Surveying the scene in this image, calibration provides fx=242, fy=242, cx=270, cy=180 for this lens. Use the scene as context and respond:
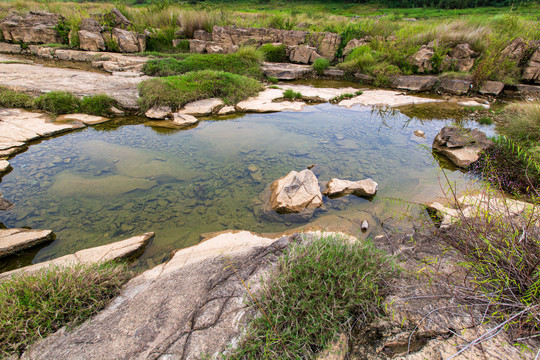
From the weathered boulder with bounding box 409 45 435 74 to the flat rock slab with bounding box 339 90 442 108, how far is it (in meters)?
2.78

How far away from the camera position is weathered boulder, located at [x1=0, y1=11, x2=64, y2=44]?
13336 mm

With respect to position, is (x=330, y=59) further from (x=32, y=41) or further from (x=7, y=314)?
(x=32, y=41)

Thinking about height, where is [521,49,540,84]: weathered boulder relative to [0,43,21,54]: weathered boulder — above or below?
above

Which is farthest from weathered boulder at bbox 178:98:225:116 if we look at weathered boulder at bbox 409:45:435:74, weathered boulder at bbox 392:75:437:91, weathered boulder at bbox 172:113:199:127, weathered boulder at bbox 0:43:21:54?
weathered boulder at bbox 0:43:21:54

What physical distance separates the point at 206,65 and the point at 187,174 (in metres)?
7.71

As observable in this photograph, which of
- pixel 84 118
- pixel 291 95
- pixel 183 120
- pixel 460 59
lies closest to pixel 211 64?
pixel 291 95

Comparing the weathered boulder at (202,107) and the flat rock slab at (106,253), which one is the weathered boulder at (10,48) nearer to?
the weathered boulder at (202,107)

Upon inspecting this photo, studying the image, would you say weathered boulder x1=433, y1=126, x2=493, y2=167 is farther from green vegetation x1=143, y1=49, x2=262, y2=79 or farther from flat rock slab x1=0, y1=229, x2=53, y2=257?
green vegetation x1=143, y1=49, x2=262, y2=79

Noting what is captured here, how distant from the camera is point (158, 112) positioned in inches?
290

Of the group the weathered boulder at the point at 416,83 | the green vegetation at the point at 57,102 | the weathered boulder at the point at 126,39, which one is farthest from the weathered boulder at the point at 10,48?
the weathered boulder at the point at 416,83

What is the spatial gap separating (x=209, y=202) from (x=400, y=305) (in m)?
3.21

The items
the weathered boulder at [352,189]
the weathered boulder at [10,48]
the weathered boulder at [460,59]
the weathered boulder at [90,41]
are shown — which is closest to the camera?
the weathered boulder at [352,189]

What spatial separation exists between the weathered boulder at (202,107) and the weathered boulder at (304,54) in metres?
7.78

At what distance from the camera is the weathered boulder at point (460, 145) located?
18.0ft
